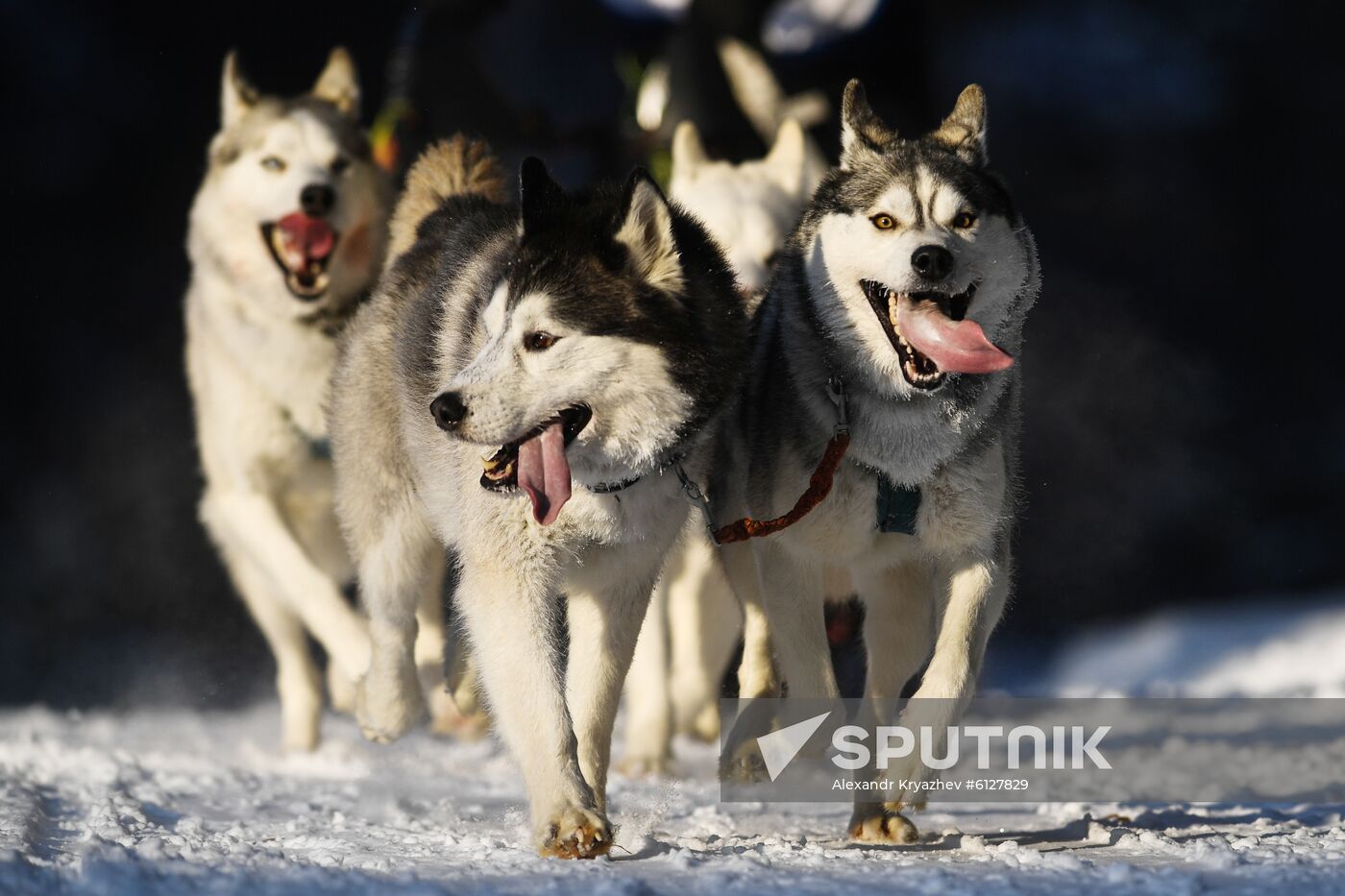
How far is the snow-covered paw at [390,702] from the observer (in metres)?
3.77

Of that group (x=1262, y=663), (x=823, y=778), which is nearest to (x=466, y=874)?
(x=823, y=778)

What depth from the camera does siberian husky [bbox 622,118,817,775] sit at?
4445mm

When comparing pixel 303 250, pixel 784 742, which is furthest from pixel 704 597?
pixel 303 250

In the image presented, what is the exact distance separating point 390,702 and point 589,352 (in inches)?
49.6

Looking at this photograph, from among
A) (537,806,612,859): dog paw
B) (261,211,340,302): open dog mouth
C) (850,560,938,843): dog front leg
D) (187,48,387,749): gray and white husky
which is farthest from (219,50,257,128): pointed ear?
(537,806,612,859): dog paw

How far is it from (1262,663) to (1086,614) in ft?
4.08

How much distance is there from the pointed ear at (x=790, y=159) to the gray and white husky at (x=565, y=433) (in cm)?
169

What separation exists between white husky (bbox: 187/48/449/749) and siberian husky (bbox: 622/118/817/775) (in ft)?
2.86

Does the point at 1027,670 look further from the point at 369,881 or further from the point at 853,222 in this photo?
the point at 369,881

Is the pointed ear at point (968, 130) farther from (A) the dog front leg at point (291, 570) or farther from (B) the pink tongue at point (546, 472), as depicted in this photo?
(A) the dog front leg at point (291, 570)

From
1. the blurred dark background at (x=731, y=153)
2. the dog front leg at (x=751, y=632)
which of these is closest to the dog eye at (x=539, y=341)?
the dog front leg at (x=751, y=632)

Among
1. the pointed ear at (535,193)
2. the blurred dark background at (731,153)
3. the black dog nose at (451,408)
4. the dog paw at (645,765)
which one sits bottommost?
the dog paw at (645,765)

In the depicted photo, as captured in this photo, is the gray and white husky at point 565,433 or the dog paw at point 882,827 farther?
the dog paw at point 882,827

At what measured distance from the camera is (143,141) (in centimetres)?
749
